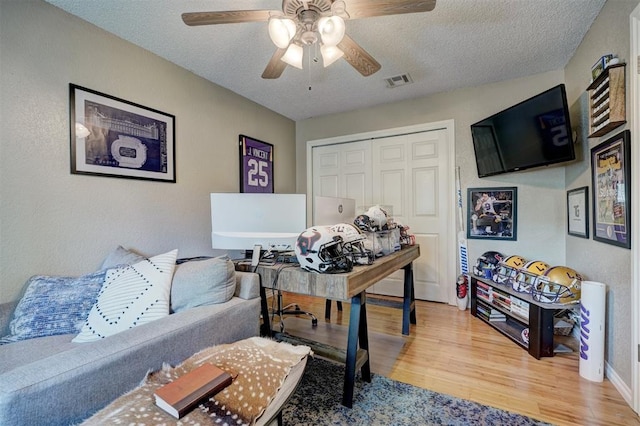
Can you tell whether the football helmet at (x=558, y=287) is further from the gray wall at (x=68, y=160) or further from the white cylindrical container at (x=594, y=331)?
the gray wall at (x=68, y=160)

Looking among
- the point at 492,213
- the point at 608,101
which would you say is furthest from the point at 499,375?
the point at 608,101

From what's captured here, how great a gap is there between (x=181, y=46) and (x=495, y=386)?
3.31m

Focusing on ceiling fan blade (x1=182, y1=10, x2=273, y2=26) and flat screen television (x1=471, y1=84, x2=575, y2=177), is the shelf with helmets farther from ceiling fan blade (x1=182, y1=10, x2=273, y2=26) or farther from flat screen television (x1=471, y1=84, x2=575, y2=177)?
ceiling fan blade (x1=182, y1=10, x2=273, y2=26)

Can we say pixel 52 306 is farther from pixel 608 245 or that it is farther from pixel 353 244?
pixel 608 245

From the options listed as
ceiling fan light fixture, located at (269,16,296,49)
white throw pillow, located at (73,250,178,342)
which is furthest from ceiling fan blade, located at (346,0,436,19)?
white throw pillow, located at (73,250,178,342)

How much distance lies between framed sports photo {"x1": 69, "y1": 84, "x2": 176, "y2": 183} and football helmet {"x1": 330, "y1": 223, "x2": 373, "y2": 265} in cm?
171

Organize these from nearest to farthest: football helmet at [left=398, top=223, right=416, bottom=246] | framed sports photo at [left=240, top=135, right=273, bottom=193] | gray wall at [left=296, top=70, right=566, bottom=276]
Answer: football helmet at [left=398, top=223, right=416, bottom=246], gray wall at [left=296, top=70, right=566, bottom=276], framed sports photo at [left=240, top=135, right=273, bottom=193]

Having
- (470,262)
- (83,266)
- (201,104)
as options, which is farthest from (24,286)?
(470,262)

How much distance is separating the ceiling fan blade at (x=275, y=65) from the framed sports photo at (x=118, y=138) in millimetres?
1098

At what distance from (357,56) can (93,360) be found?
1996mm

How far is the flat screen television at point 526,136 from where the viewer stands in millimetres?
2193

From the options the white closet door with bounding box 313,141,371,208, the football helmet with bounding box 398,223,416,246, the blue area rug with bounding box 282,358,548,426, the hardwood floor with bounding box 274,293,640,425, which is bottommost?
the hardwood floor with bounding box 274,293,640,425

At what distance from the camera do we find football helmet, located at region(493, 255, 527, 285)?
100 inches

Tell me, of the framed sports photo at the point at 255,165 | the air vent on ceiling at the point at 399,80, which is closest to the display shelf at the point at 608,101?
the air vent on ceiling at the point at 399,80
